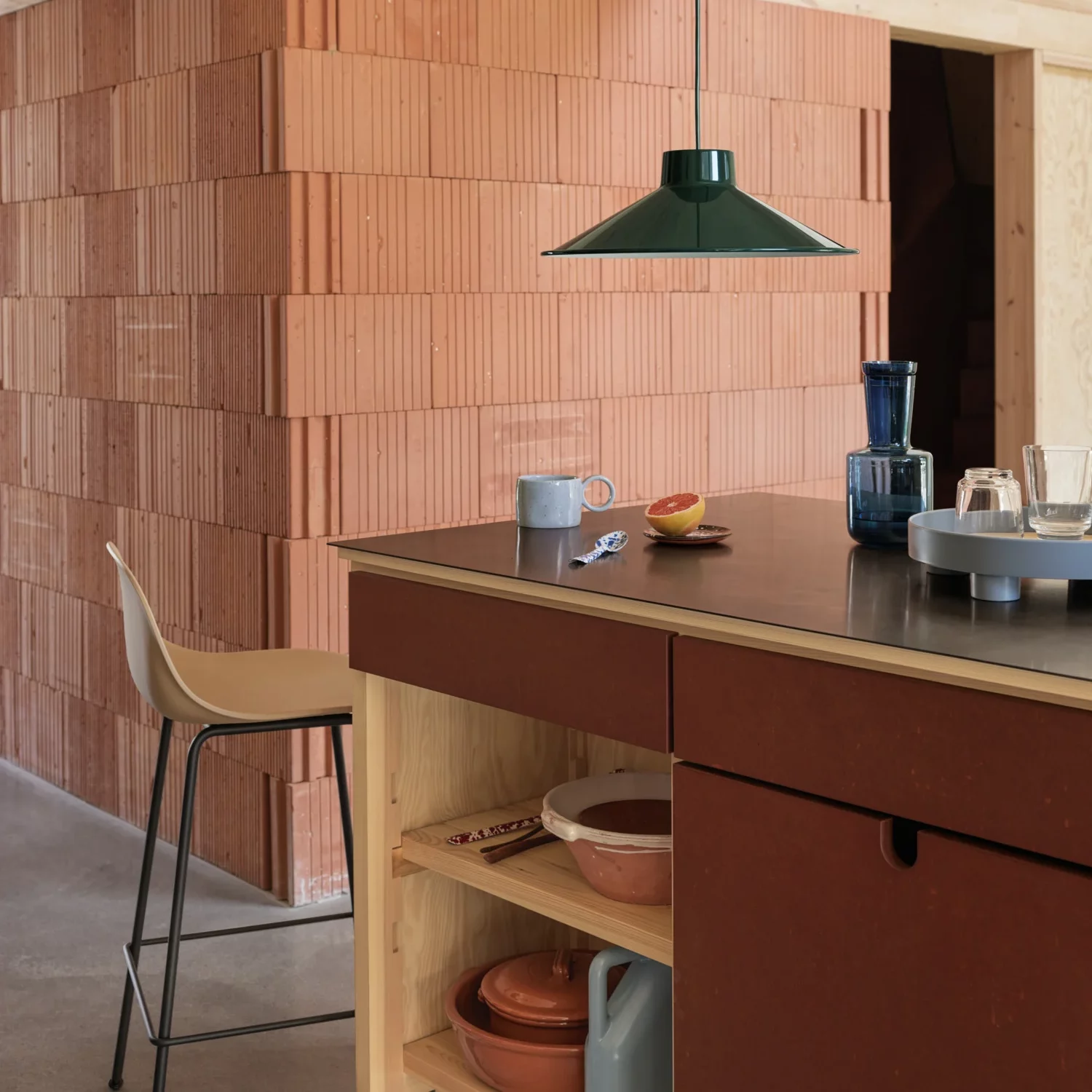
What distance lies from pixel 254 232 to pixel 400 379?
45cm

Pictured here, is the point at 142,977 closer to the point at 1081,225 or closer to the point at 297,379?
the point at 297,379

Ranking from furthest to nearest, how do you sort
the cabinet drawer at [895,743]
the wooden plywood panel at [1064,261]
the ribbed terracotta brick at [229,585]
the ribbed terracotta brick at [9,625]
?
the wooden plywood panel at [1064,261]
the ribbed terracotta brick at [9,625]
the ribbed terracotta brick at [229,585]
the cabinet drawer at [895,743]

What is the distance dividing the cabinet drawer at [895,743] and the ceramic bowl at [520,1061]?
0.60 metres

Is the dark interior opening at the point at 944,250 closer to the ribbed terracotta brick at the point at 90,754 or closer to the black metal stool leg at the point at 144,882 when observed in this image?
the ribbed terracotta brick at the point at 90,754

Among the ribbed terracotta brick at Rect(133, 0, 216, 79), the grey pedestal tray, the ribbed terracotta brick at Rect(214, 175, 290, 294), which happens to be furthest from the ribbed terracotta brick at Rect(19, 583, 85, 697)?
the grey pedestal tray

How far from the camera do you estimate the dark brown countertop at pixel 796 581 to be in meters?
1.63

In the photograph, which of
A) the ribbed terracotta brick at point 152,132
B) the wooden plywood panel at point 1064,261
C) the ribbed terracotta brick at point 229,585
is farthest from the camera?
the wooden plywood panel at point 1064,261

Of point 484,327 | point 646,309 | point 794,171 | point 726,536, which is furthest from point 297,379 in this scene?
point 794,171

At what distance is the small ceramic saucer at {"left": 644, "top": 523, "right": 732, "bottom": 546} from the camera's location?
232cm

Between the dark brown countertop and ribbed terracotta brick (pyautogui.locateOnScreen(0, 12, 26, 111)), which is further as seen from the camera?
ribbed terracotta brick (pyautogui.locateOnScreen(0, 12, 26, 111))

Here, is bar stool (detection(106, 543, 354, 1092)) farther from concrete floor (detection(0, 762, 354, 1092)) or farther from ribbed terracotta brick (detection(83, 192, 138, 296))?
ribbed terracotta brick (detection(83, 192, 138, 296))

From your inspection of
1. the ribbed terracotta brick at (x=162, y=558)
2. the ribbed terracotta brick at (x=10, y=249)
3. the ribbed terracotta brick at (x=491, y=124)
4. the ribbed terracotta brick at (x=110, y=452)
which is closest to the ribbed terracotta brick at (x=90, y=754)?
the ribbed terracotta brick at (x=162, y=558)

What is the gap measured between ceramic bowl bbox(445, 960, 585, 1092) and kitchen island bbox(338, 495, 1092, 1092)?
3.6 inches

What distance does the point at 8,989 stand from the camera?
3098mm
